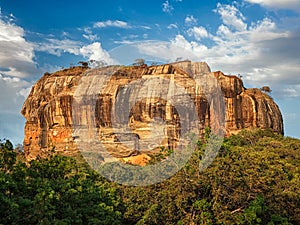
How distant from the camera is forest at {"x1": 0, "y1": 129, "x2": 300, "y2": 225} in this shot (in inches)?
483

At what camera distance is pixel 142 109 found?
116ft

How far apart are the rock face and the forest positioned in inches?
576

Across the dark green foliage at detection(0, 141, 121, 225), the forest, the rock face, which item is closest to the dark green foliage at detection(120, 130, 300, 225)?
the forest

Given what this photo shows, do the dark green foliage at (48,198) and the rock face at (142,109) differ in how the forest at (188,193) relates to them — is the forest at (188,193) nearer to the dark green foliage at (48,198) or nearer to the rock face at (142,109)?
the dark green foliage at (48,198)

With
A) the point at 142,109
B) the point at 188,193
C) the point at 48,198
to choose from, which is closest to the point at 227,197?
the point at 188,193

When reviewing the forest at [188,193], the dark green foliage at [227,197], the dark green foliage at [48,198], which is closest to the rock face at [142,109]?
the forest at [188,193]

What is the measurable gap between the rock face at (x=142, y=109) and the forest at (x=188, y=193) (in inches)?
576

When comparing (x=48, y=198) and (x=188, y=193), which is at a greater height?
(x=48, y=198)

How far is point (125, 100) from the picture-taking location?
117 feet

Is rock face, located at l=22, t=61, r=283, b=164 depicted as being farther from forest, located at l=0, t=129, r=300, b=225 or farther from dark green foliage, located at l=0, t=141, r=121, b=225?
dark green foliage, located at l=0, t=141, r=121, b=225

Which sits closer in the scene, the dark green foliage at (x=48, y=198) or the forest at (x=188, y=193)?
the dark green foliage at (x=48, y=198)

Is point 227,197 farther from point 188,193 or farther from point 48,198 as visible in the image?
point 48,198

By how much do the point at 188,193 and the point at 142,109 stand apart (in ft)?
64.9

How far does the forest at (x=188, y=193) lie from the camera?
12266 millimetres
